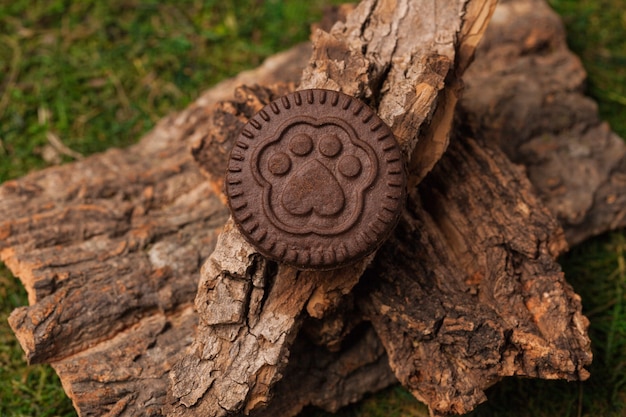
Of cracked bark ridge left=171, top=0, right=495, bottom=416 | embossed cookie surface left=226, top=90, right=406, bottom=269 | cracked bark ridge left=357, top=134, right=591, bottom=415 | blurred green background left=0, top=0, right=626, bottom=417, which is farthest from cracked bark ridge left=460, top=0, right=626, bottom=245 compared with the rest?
embossed cookie surface left=226, top=90, right=406, bottom=269

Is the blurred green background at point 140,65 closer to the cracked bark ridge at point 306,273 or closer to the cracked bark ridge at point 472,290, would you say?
the cracked bark ridge at point 472,290

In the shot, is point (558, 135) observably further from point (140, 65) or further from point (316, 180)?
point (140, 65)

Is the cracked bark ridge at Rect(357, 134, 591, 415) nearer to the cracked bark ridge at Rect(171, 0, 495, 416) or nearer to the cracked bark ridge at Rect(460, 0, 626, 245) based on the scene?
the cracked bark ridge at Rect(171, 0, 495, 416)

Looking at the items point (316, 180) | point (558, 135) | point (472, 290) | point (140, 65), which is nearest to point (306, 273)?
point (316, 180)

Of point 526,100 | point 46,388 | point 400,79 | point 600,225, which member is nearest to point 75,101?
point 46,388

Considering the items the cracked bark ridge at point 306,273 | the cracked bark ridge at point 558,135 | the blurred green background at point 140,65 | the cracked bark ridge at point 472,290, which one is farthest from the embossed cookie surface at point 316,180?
the blurred green background at point 140,65

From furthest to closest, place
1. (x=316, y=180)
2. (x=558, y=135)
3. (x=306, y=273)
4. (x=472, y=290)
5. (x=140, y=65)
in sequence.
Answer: (x=140, y=65) < (x=558, y=135) < (x=472, y=290) < (x=306, y=273) < (x=316, y=180)

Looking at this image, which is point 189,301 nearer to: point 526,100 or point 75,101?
point 75,101
